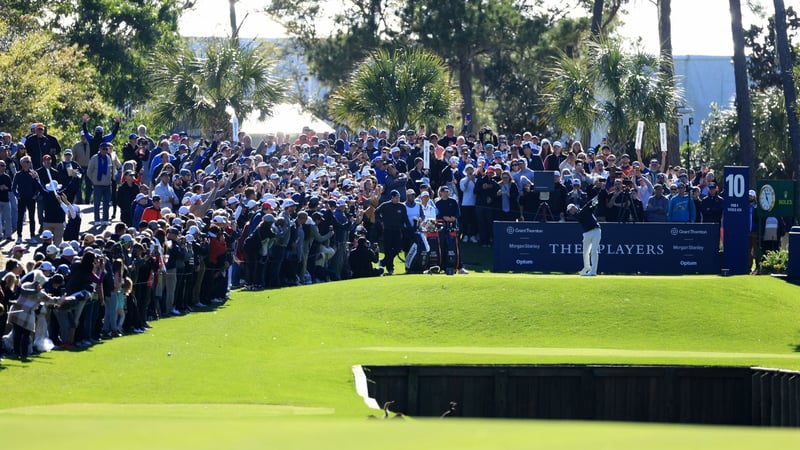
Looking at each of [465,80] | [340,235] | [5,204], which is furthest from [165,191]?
[465,80]

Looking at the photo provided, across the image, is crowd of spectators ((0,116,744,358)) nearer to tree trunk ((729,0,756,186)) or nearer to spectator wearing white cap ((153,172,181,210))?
spectator wearing white cap ((153,172,181,210))

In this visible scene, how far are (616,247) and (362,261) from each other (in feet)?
19.3

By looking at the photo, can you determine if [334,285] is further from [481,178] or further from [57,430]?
[57,430]

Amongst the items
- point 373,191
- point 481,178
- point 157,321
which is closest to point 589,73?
point 481,178

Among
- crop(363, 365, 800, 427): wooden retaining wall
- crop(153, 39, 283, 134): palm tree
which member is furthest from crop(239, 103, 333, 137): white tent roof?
crop(363, 365, 800, 427): wooden retaining wall

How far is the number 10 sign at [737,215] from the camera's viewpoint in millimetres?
30938

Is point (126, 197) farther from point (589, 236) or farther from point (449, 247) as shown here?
point (589, 236)

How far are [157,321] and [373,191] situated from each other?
8593 millimetres

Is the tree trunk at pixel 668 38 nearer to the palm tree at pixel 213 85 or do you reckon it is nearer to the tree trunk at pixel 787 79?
the tree trunk at pixel 787 79

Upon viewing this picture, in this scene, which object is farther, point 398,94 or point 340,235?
point 398,94

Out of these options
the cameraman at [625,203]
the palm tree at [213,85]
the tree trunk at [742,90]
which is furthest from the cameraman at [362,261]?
the tree trunk at [742,90]

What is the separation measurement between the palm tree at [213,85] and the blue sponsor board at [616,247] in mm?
14626

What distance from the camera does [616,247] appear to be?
103ft

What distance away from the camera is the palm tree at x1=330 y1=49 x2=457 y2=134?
4131 cm
